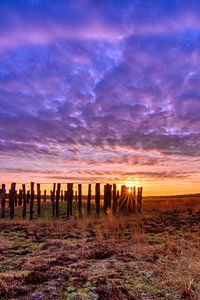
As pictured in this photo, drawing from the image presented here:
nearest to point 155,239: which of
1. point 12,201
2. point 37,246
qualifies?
point 37,246

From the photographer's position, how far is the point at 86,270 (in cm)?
700

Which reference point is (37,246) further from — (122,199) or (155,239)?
(122,199)

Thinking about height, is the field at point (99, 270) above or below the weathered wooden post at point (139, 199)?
below

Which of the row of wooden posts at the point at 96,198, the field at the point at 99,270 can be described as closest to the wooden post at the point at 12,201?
the row of wooden posts at the point at 96,198

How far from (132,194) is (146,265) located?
61.7ft

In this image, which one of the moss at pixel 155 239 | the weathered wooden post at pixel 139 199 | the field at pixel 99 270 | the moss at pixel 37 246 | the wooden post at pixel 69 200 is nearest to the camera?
the field at pixel 99 270

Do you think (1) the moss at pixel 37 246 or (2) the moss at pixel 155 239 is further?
(2) the moss at pixel 155 239

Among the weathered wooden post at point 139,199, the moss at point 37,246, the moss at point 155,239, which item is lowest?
the moss at point 37,246

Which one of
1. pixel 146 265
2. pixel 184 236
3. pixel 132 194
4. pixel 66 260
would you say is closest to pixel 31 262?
pixel 66 260

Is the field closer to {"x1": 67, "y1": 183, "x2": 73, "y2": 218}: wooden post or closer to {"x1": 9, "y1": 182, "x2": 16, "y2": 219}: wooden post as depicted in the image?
{"x1": 67, "y1": 183, "x2": 73, "y2": 218}: wooden post

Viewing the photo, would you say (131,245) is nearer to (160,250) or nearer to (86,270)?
(160,250)

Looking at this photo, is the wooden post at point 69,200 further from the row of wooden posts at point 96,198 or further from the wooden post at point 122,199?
the wooden post at point 122,199

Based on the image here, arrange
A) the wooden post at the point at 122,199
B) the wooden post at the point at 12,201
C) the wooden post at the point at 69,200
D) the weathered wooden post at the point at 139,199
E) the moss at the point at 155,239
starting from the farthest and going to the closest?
1. the weathered wooden post at the point at 139,199
2. the wooden post at the point at 122,199
3. the wooden post at the point at 12,201
4. the wooden post at the point at 69,200
5. the moss at the point at 155,239

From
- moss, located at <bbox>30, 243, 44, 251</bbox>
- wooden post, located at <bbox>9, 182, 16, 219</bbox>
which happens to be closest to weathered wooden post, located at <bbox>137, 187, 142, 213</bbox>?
wooden post, located at <bbox>9, 182, 16, 219</bbox>
